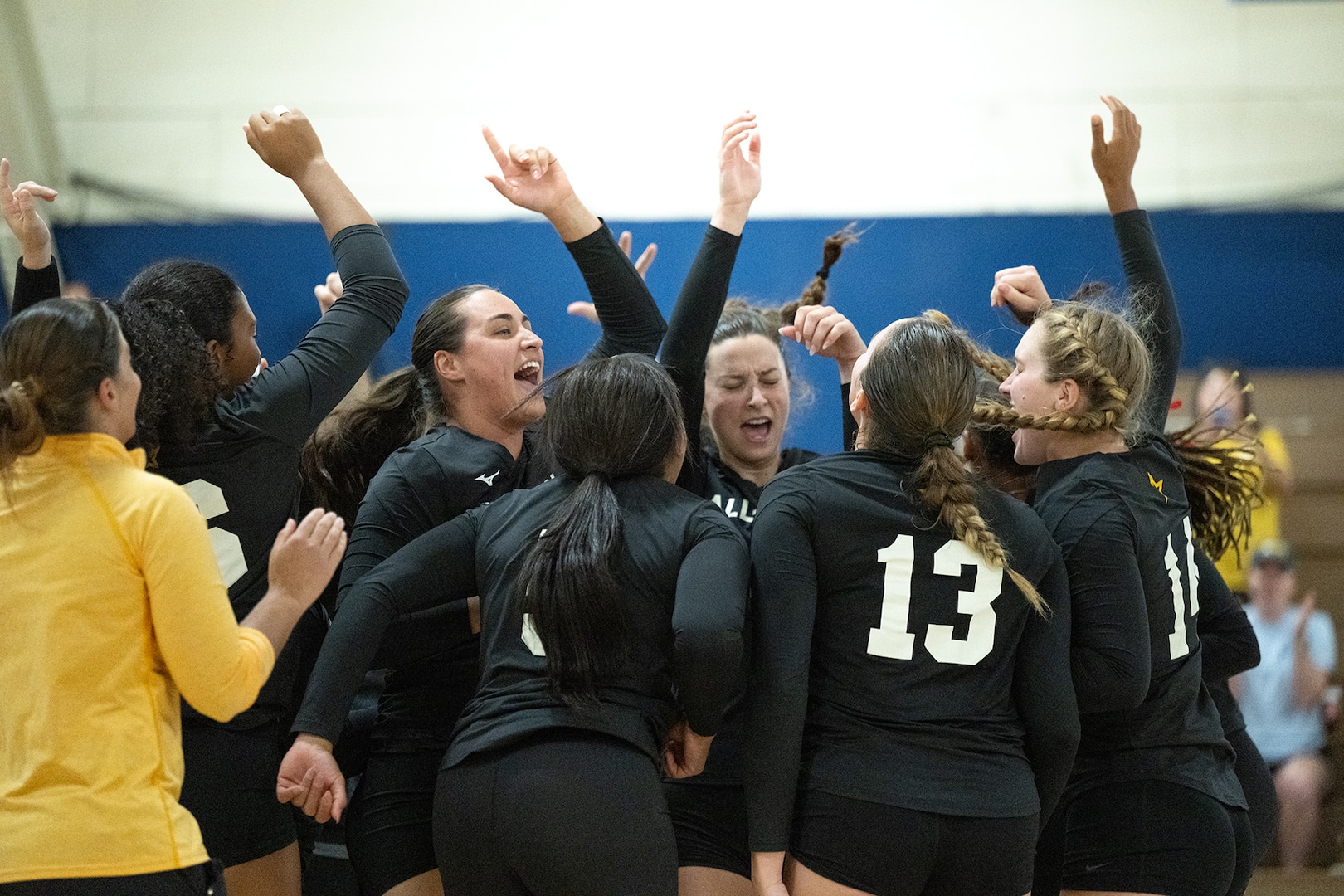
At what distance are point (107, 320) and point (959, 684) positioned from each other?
1521 millimetres

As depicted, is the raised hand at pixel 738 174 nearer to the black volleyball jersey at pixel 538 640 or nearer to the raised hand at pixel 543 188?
the raised hand at pixel 543 188

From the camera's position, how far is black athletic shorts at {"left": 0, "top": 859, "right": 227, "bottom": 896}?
1.67 meters

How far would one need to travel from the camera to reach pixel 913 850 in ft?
6.54

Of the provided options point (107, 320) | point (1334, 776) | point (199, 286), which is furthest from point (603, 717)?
point (1334, 776)

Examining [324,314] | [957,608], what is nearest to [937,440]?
[957,608]

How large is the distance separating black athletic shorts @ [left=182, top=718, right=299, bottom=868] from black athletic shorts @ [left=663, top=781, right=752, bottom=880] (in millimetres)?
791

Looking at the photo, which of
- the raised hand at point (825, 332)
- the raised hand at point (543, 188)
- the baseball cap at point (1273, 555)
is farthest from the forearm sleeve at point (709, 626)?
the baseball cap at point (1273, 555)

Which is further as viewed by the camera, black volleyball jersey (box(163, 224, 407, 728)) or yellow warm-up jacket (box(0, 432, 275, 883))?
black volleyball jersey (box(163, 224, 407, 728))

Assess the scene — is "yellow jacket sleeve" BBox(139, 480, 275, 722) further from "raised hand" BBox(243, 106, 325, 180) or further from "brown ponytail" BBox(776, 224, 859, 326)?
"brown ponytail" BBox(776, 224, 859, 326)

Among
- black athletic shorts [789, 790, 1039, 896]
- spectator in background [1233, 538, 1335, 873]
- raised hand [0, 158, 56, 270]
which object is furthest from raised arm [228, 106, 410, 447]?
spectator in background [1233, 538, 1335, 873]

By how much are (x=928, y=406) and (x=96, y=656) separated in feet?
4.68

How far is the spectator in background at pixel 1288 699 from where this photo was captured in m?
4.96

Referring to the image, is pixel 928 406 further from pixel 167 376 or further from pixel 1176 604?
pixel 167 376

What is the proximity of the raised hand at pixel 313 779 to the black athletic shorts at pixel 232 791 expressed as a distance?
0.26 metres
